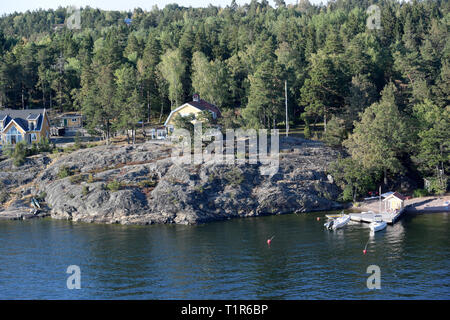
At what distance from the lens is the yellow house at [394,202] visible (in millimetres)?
62250

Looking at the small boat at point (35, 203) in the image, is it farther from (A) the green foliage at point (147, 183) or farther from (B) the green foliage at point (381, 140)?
(B) the green foliage at point (381, 140)

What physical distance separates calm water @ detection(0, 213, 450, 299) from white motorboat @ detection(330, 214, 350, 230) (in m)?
0.83

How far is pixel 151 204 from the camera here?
204ft

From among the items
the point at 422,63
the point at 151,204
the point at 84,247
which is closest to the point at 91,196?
the point at 151,204

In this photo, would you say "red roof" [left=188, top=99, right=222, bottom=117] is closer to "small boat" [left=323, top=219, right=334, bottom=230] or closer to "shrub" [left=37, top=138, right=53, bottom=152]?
"shrub" [left=37, top=138, right=53, bottom=152]

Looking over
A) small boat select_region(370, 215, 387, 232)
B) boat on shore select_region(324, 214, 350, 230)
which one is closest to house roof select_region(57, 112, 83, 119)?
boat on shore select_region(324, 214, 350, 230)

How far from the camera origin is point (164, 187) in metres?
63.9

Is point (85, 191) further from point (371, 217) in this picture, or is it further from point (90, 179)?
point (371, 217)

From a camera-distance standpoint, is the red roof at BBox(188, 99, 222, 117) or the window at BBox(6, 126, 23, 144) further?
the window at BBox(6, 126, 23, 144)

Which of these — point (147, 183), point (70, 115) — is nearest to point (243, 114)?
point (147, 183)

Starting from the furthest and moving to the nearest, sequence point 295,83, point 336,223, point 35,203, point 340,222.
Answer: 1. point 295,83
2. point 35,203
3. point 340,222
4. point 336,223

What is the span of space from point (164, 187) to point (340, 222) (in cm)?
2167

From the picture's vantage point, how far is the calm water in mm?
38812

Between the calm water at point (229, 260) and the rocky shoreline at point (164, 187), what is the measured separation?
8.40ft
